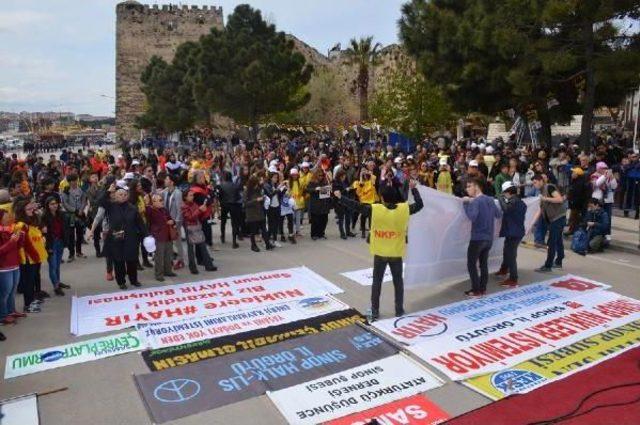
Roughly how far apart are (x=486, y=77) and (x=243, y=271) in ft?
46.7

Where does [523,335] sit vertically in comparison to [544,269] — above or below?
below

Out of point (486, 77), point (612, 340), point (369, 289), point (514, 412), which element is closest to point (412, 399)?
point (514, 412)

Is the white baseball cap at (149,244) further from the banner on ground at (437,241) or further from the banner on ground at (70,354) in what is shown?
the banner on ground at (437,241)

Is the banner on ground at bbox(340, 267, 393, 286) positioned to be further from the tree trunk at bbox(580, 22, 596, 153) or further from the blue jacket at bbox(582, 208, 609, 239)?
the tree trunk at bbox(580, 22, 596, 153)

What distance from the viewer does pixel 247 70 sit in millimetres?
29500

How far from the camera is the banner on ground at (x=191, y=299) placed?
7.07 m

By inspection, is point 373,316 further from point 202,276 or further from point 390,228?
point 202,276

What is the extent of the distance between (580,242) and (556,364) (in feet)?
18.0

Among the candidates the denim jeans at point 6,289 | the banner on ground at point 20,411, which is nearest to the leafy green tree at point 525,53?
the denim jeans at point 6,289

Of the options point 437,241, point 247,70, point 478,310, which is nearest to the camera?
point 478,310

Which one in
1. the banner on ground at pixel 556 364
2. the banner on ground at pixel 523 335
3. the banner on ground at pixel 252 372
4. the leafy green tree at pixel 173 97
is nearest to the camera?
the banner on ground at pixel 252 372

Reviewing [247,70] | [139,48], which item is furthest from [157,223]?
[139,48]

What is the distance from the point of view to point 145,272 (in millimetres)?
9430

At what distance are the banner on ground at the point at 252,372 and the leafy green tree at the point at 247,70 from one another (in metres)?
25.5
